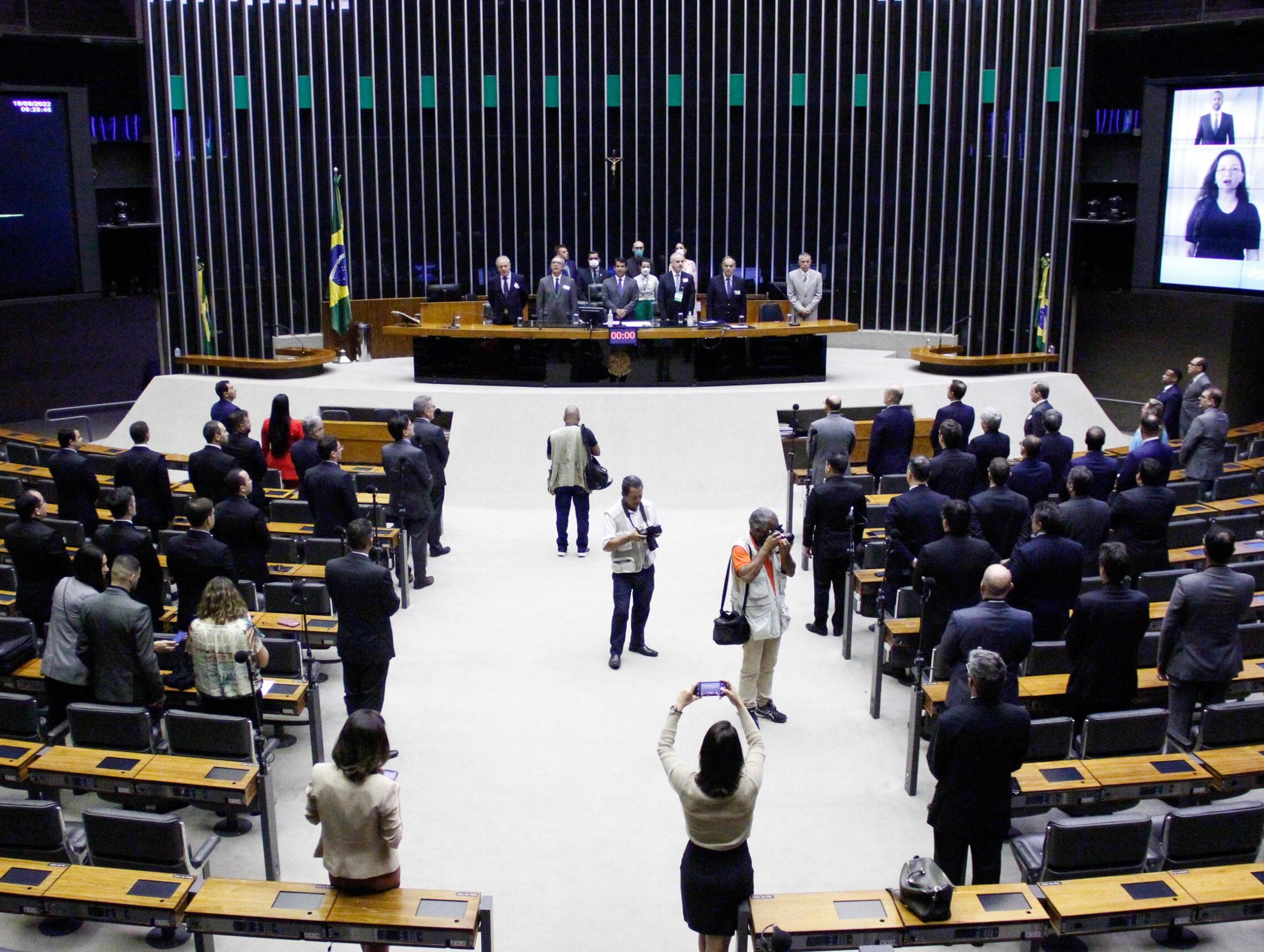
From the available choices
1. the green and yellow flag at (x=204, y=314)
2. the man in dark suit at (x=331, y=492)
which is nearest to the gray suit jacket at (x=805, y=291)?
the man in dark suit at (x=331, y=492)

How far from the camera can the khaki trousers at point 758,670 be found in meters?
7.23

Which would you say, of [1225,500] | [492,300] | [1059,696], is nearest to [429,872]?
[1059,696]

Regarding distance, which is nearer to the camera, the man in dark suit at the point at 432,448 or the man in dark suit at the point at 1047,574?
the man in dark suit at the point at 1047,574

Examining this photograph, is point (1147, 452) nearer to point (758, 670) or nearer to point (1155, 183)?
point (758, 670)

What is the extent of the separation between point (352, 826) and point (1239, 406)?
14492 millimetres

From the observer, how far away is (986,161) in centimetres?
1691

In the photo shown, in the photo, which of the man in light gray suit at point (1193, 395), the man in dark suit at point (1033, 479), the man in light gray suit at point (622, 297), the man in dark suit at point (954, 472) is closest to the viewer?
the man in dark suit at point (1033, 479)

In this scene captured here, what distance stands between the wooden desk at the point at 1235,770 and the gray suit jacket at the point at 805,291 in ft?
31.1

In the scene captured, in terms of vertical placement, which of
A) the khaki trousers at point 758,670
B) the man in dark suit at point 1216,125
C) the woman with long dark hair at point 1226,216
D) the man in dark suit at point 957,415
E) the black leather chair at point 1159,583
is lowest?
the khaki trousers at point 758,670

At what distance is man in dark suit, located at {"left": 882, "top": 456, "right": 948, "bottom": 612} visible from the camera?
7.68 meters

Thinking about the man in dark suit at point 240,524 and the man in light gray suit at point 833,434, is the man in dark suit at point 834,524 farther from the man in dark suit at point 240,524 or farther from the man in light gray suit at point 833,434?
the man in dark suit at point 240,524

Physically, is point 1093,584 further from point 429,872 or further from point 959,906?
point 429,872

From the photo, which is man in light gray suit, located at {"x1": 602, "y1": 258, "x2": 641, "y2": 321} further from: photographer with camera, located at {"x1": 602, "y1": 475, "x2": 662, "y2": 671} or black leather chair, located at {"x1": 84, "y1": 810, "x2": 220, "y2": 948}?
black leather chair, located at {"x1": 84, "y1": 810, "x2": 220, "y2": 948}

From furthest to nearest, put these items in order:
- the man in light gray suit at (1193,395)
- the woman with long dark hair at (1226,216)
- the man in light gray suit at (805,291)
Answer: the man in light gray suit at (805,291)
the woman with long dark hair at (1226,216)
the man in light gray suit at (1193,395)
